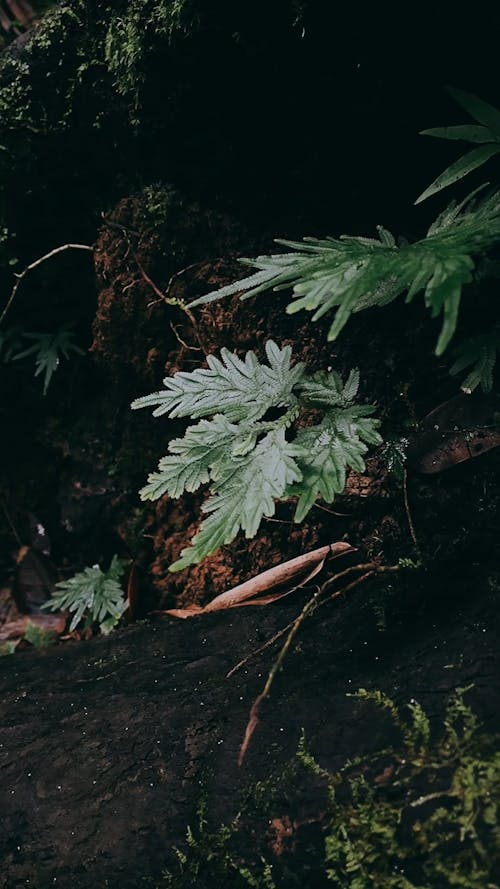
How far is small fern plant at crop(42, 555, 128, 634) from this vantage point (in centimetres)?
292

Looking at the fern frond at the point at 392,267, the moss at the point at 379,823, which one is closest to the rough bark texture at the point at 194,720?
the moss at the point at 379,823

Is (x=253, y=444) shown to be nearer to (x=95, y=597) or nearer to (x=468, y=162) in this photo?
(x=468, y=162)

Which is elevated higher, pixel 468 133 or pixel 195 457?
pixel 468 133

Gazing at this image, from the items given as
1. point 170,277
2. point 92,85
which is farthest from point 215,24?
Result: point 170,277

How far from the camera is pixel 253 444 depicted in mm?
1988

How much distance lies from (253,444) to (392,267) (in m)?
0.58

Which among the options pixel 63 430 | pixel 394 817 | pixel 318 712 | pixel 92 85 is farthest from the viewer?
pixel 63 430

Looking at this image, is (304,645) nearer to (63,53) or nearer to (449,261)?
(449,261)

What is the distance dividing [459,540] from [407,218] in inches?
40.1

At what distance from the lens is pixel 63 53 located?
2746 mm

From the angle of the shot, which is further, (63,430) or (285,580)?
(63,430)

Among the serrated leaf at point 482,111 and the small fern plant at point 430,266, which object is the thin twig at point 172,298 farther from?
the serrated leaf at point 482,111

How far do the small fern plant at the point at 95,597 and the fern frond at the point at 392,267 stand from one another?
1.50 metres

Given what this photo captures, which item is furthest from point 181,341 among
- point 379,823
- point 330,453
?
point 379,823
